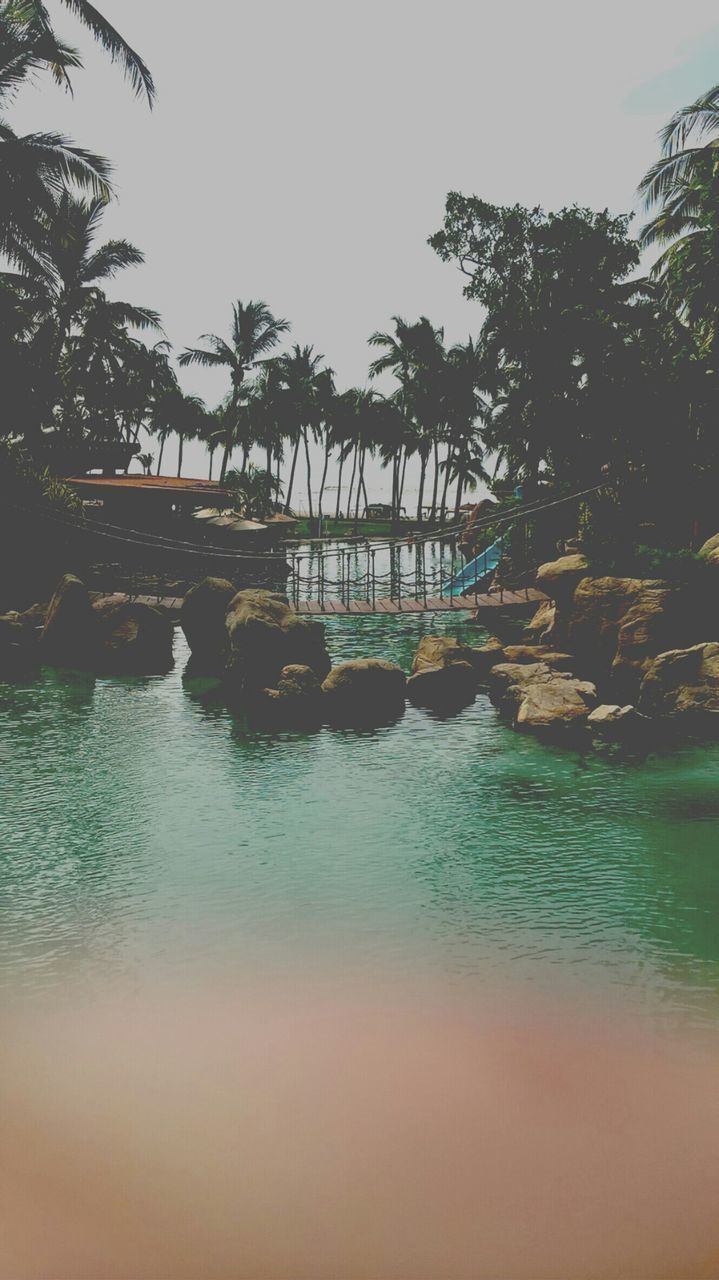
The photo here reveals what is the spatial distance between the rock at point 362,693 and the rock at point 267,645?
2.29ft

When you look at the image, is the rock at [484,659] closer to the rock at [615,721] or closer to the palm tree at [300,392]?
the rock at [615,721]

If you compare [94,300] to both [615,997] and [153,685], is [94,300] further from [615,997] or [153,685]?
[615,997]

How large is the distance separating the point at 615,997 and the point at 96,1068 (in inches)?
116

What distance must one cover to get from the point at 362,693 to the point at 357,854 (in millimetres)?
5319

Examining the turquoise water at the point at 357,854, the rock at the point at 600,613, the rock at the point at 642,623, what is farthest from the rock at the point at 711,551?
the turquoise water at the point at 357,854

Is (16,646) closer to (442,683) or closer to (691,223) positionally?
(442,683)

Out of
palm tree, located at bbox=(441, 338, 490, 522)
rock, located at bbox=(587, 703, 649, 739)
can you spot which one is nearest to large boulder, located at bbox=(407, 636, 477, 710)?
rock, located at bbox=(587, 703, 649, 739)

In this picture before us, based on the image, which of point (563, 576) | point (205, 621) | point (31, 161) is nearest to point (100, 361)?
point (31, 161)

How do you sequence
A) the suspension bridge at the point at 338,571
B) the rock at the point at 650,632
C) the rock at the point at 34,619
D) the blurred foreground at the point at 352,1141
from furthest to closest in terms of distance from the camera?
the rock at the point at 34,619 → the suspension bridge at the point at 338,571 → the rock at the point at 650,632 → the blurred foreground at the point at 352,1141

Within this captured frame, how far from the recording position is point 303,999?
5.80 meters

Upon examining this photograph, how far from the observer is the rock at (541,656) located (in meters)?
14.9

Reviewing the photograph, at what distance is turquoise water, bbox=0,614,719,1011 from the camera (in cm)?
649

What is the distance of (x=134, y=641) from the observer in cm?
1716

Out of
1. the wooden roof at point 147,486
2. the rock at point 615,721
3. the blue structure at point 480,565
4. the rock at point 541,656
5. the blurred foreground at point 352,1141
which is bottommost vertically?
the blurred foreground at point 352,1141
